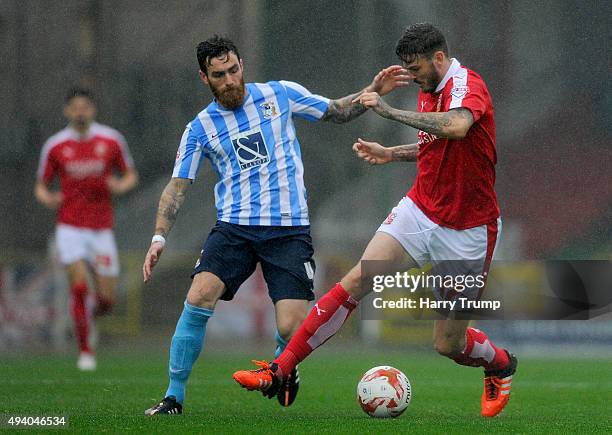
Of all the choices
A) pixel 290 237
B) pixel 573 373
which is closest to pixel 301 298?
pixel 290 237

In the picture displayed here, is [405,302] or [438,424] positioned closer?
[438,424]

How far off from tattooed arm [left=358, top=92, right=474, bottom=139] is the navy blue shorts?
111 centimetres

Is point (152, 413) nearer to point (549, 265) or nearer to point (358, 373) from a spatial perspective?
point (358, 373)

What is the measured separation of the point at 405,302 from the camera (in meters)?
13.4

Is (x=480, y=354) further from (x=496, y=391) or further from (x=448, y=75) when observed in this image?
(x=448, y=75)

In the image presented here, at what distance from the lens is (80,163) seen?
11.5 m

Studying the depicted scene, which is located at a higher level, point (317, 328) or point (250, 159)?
point (250, 159)

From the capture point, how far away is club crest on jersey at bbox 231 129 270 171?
23.4 feet

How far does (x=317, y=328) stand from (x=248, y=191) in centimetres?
95

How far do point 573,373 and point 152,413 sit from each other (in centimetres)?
527

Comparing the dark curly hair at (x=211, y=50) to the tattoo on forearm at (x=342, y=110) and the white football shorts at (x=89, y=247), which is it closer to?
the tattoo on forearm at (x=342, y=110)

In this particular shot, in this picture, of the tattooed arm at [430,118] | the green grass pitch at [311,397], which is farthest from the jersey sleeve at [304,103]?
the green grass pitch at [311,397]

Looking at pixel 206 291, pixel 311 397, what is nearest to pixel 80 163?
pixel 311 397

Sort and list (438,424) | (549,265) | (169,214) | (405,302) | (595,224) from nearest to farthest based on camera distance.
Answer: (438,424), (169,214), (405,302), (549,265), (595,224)
